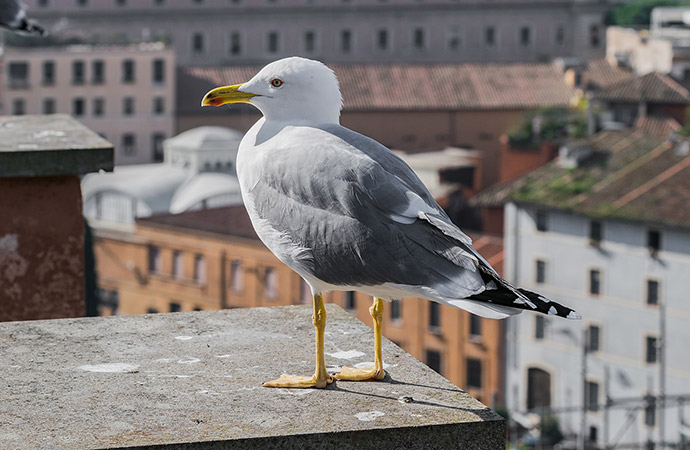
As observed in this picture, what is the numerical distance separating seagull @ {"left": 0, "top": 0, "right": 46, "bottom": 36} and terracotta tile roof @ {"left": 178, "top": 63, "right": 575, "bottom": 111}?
3991 cm

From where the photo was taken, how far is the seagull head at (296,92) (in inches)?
140

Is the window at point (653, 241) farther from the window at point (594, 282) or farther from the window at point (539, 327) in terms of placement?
the window at point (539, 327)

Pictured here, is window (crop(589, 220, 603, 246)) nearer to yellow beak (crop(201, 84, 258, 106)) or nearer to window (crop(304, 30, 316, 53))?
yellow beak (crop(201, 84, 258, 106))

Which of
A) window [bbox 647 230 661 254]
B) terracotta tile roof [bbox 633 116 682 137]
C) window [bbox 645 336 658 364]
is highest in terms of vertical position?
terracotta tile roof [bbox 633 116 682 137]

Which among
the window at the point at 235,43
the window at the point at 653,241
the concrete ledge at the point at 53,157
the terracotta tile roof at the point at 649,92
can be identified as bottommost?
the window at the point at 653,241

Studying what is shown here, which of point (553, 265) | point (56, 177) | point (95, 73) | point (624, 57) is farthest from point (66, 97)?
point (56, 177)

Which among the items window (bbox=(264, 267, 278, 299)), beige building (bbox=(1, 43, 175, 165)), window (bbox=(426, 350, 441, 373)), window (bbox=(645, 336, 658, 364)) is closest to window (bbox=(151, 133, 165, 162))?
beige building (bbox=(1, 43, 175, 165))

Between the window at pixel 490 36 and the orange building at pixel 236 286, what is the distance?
1268 inches

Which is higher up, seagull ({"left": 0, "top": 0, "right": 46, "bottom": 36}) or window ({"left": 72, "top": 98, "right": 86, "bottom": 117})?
window ({"left": 72, "top": 98, "right": 86, "bottom": 117})

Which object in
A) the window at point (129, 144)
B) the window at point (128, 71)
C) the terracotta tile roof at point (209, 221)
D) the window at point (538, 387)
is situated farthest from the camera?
the window at point (129, 144)

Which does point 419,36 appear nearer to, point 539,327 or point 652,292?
point 539,327

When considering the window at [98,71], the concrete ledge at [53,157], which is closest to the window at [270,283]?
the window at [98,71]

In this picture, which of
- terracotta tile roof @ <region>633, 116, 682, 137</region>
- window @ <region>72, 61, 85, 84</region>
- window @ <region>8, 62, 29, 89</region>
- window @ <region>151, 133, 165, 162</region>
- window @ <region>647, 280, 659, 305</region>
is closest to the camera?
window @ <region>647, 280, 659, 305</region>

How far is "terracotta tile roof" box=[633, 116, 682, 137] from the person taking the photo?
38.6m
